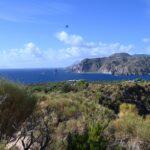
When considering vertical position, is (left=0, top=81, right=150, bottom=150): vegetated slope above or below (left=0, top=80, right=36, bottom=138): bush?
below

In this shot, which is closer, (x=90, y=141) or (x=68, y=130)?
(x=90, y=141)

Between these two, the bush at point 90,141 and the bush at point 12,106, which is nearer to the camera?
the bush at point 90,141

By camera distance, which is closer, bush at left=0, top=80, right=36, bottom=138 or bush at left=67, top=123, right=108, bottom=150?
bush at left=67, top=123, right=108, bottom=150

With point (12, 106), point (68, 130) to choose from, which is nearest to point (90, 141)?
point (12, 106)

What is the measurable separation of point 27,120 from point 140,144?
16.6 ft

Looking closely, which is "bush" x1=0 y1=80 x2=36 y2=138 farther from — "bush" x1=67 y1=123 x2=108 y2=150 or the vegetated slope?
"bush" x1=67 y1=123 x2=108 y2=150

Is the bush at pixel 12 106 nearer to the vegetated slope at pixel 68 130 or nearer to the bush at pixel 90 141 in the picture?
the vegetated slope at pixel 68 130

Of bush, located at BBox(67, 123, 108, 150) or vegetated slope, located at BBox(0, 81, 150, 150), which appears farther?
vegetated slope, located at BBox(0, 81, 150, 150)

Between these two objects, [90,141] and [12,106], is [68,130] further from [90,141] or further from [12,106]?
[12,106]

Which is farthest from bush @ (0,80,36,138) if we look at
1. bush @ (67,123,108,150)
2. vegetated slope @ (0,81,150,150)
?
bush @ (67,123,108,150)

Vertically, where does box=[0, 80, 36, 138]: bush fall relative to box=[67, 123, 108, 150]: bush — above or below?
above

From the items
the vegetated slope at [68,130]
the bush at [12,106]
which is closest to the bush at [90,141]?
the vegetated slope at [68,130]

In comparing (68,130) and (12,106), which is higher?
(12,106)

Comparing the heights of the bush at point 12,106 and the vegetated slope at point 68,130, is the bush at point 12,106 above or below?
above
